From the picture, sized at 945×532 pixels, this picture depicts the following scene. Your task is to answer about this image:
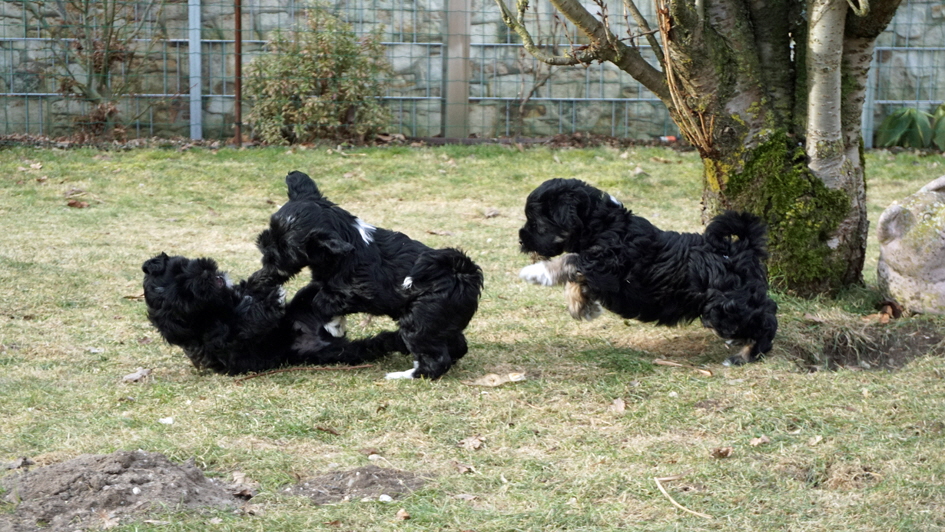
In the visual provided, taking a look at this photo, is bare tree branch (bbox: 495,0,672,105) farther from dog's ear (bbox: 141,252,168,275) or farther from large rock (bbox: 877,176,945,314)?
dog's ear (bbox: 141,252,168,275)

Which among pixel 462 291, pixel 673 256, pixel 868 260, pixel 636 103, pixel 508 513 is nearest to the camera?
pixel 508 513

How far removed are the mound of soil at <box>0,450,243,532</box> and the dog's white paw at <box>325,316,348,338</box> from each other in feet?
5.80

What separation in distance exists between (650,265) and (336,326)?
1896 millimetres

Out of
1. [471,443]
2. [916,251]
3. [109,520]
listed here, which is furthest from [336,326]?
→ [916,251]

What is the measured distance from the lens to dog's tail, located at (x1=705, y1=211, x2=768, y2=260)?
5426 millimetres

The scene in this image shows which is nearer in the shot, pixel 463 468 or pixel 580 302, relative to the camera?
pixel 463 468

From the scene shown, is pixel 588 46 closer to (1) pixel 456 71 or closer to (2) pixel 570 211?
(2) pixel 570 211

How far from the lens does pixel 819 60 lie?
5.82m

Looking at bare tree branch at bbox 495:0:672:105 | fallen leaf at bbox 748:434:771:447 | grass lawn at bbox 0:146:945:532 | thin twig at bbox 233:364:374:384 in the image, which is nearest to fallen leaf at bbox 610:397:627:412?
grass lawn at bbox 0:146:945:532

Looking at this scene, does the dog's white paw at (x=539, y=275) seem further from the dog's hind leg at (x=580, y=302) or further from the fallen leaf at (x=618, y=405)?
the fallen leaf at (x=618, y=405)

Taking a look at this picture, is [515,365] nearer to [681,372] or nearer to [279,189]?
[681,372]

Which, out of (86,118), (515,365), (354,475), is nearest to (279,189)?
(86,118)

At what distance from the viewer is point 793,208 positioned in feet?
20.2

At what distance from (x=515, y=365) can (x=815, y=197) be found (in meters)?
2.39
